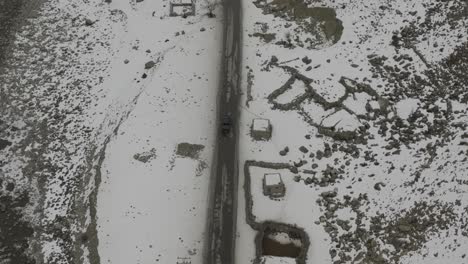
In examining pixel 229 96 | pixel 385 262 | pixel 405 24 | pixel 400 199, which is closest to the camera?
pixel 385 262

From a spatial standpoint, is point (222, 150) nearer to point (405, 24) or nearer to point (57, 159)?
point (57, 159)

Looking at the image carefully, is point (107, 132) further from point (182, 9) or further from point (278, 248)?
point (182, 9)

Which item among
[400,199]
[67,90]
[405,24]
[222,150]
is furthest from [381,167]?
[67,90]

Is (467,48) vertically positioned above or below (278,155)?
above

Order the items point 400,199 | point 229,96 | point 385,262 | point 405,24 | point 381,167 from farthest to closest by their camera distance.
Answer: point 405,24 → point 229,96 → point 381,167 → point 400,199 → point 385,262

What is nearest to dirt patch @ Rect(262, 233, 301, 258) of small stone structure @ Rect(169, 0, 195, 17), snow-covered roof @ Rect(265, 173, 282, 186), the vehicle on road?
snow-covered roof @ Rect(265, 173, 282, 186)

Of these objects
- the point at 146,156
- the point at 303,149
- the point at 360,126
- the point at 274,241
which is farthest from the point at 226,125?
the point at 360,126
